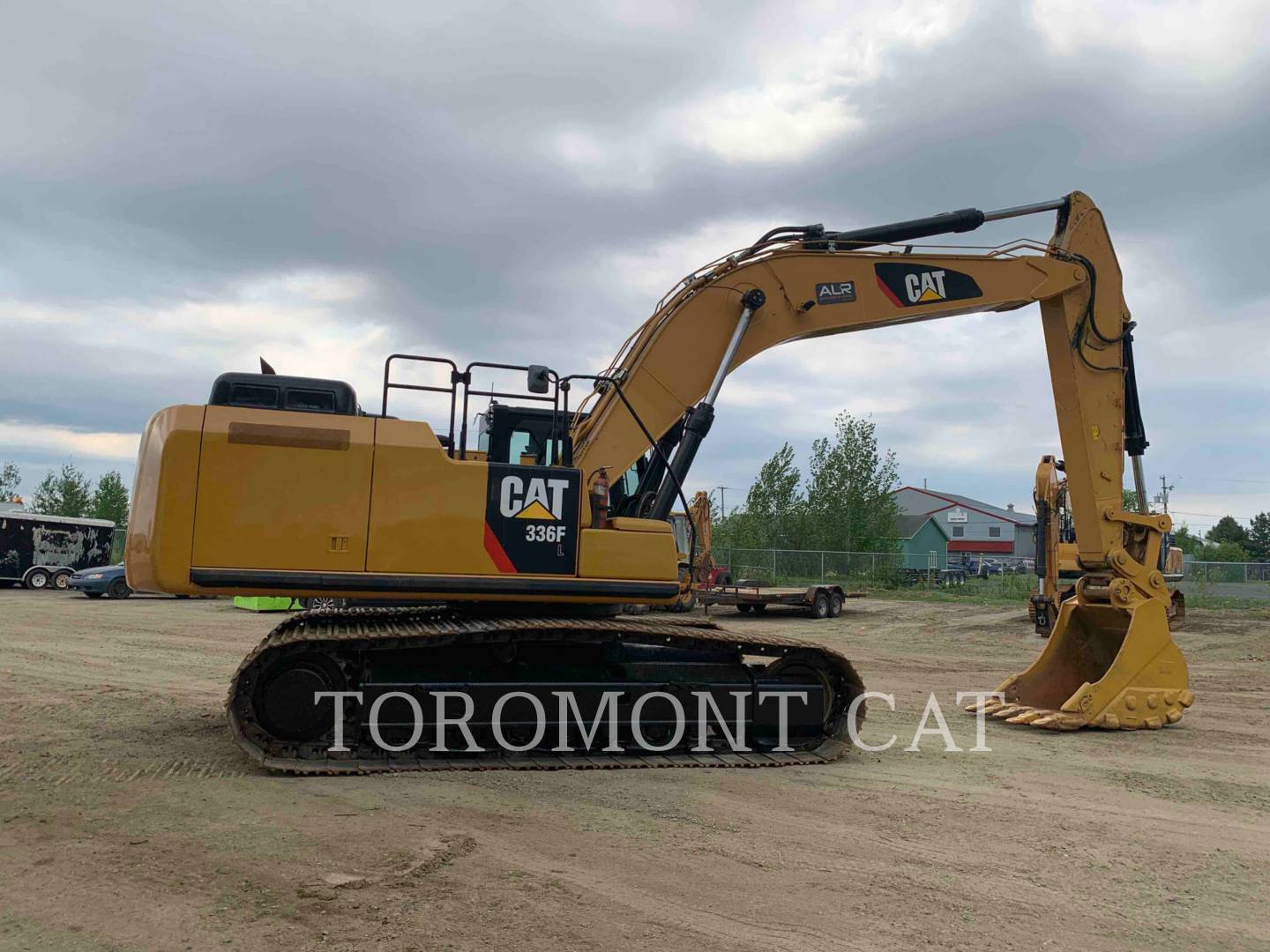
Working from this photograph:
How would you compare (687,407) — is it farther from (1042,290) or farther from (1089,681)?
(1089,681)

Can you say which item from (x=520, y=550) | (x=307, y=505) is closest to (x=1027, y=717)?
(x=520, y=550)

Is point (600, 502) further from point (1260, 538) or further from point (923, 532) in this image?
point (1260, 538)

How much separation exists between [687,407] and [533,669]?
2625mm

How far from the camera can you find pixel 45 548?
34.5 m

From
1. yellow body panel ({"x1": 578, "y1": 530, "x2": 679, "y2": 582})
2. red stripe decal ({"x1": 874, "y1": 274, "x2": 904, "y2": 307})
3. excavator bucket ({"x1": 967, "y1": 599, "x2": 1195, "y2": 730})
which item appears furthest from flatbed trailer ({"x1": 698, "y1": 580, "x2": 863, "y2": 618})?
yellow body panel ({"x1": 578, "y1": 530, "x2": 679, "y2": 582})

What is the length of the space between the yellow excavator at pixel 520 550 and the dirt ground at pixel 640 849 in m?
0.52

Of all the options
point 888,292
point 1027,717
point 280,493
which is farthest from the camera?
point 1027,717

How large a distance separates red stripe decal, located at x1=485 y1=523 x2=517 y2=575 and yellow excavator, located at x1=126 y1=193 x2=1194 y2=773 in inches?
0.8

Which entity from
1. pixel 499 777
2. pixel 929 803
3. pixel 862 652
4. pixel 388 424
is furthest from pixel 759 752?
pixel 862 652

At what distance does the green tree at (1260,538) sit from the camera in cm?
7862

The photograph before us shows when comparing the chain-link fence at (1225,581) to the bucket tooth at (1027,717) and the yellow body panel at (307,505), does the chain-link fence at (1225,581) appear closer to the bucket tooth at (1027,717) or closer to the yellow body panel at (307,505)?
the bucket tooth at (1027,717)

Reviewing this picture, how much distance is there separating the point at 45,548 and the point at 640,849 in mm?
35894

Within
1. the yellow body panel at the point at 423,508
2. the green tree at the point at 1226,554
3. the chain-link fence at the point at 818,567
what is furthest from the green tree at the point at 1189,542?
the yellow body panel at the point at 423,508

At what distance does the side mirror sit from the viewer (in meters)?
7.37
